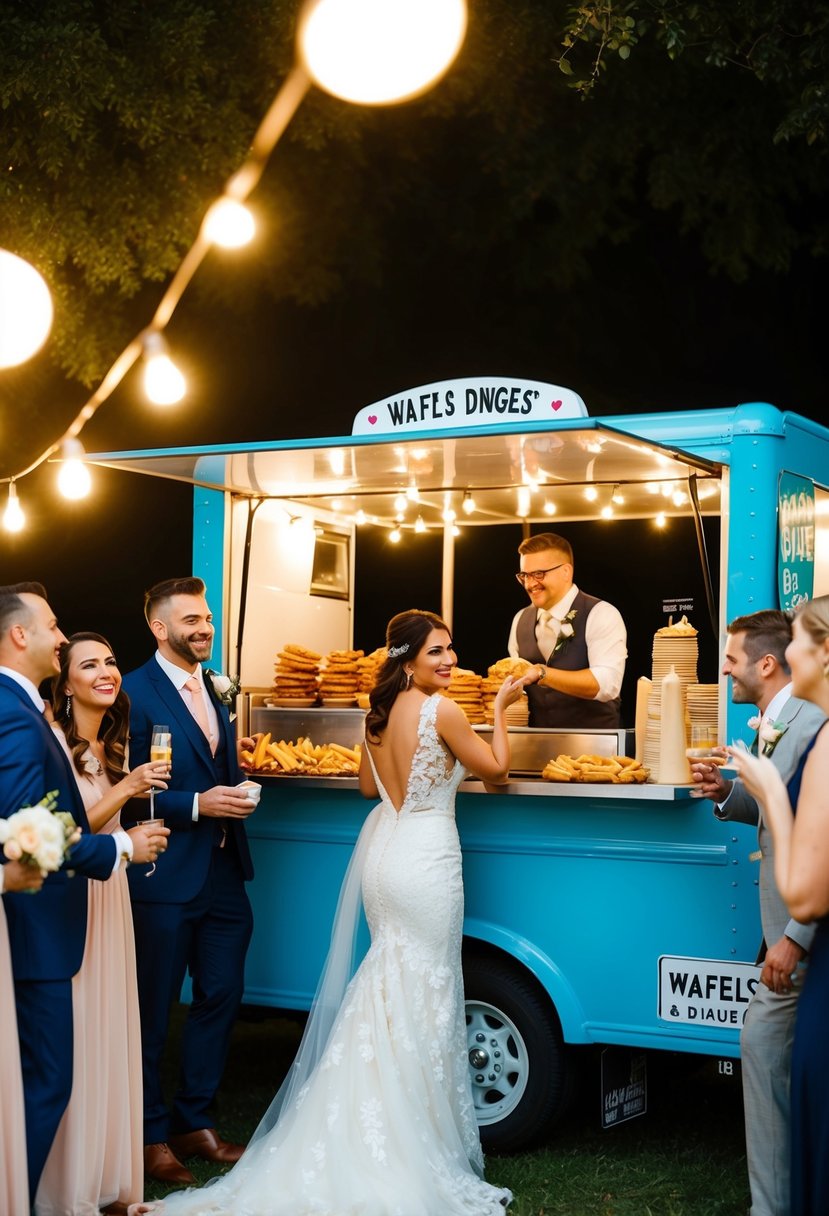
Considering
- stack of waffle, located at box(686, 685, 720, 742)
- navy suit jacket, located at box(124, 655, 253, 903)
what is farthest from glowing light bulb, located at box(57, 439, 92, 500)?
stack of waffle, located at box(686, 685, 720, 742)

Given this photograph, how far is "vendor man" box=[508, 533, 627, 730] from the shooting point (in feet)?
25.4

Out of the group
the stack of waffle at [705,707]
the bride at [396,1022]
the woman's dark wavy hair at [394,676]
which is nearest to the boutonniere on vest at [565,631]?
the bride at [396,1022]

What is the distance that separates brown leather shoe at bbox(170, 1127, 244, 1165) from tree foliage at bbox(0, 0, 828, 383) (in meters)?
5.45

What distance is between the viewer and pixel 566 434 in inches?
225

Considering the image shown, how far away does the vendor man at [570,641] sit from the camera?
774 cm

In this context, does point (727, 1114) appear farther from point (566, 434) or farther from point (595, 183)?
point (595, 183)

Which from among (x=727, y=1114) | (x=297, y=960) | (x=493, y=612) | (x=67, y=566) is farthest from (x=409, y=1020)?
(x=67, y=566)

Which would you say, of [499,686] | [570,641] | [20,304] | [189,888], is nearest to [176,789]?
[189,888]

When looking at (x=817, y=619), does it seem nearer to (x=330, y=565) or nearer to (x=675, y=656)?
(x=675, y=656)

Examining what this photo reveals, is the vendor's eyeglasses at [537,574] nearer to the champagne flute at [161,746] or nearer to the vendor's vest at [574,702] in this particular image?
the vendor's vest at [574,702]

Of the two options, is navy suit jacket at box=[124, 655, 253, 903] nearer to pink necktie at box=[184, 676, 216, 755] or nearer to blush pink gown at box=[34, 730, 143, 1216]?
pink necktie at box=[184, 676, 216, 755]

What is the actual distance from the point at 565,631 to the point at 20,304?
3597mm

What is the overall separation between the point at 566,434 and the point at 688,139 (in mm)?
7130

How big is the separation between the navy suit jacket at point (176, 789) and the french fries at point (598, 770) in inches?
54.3
